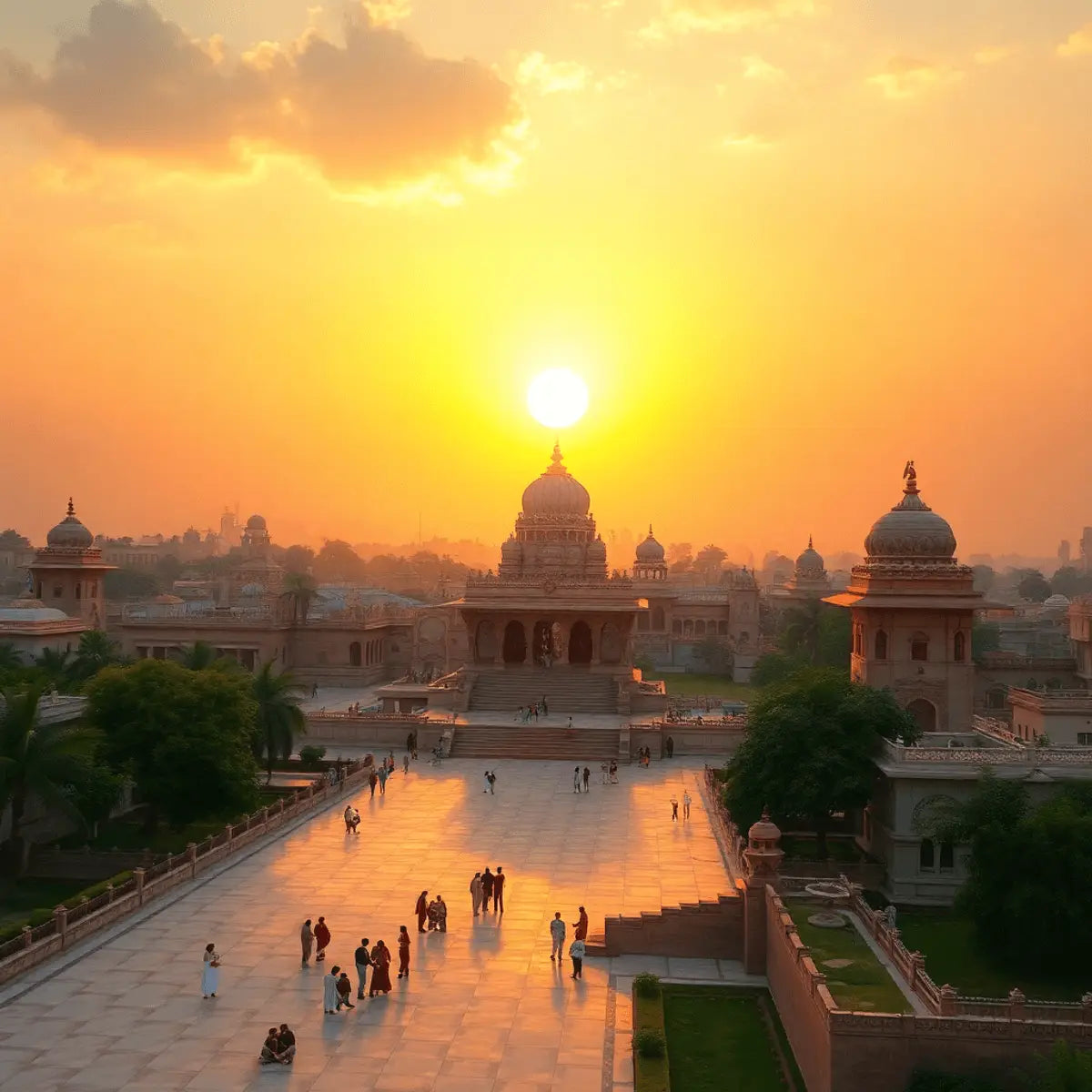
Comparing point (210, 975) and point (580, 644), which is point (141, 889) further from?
point (580, 644)

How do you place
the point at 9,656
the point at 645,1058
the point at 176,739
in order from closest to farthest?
the point at 645,1058, the point at 176,739, the point at 9,656

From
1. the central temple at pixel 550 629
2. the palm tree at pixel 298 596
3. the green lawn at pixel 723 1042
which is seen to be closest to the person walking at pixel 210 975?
the green lawn at pixel 723 1042

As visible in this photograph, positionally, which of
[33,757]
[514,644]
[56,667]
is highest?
[514,644]

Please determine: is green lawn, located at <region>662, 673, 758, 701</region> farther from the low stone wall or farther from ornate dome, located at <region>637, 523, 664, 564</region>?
the low stone wall

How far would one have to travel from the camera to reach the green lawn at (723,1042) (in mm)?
20234

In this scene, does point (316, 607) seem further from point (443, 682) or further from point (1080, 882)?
point (1080, 882)

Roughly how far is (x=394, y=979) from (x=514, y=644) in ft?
145

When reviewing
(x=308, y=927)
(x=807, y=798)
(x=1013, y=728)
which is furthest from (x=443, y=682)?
(x=308, y=927)

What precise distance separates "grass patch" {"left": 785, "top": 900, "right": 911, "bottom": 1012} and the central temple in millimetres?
32383

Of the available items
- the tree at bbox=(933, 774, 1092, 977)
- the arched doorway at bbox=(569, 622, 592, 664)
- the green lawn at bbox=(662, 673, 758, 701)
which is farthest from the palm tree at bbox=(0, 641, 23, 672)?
the tree at bbox=(933, 774, 1092, 977)

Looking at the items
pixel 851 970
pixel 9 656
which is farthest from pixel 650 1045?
pixel 9 656

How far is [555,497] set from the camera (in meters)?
76.2

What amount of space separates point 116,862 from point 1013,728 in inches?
1404

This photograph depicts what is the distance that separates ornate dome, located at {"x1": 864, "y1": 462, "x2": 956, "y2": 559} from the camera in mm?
46125
